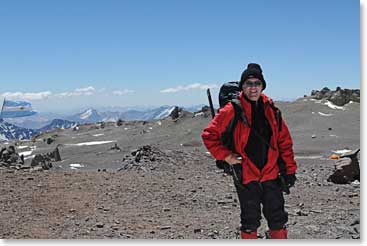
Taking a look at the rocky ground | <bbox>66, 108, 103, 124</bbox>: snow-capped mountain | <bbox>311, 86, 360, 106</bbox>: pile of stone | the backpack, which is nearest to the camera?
the backpack

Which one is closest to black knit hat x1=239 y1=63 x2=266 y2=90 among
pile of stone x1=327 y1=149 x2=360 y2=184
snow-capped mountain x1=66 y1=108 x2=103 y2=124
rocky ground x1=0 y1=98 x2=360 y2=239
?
rocky ground x1=0 y1=98 x2=360 y2=239

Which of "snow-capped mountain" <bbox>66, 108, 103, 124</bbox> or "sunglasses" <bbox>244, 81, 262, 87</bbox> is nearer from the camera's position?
"sunglasses" <bbox>244, 81, 262, 87</bbox>

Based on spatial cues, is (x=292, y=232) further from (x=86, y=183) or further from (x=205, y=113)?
(x=205, y=113)

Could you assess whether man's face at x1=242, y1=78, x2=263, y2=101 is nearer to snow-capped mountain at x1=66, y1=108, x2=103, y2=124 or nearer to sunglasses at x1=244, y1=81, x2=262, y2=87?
sunglasses at x1=244, y1=81, x2=262, y2=87

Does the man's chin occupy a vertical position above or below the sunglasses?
below

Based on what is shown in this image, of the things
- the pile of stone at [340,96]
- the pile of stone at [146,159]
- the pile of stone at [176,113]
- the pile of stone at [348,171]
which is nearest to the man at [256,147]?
the pile of stone at [348,171]

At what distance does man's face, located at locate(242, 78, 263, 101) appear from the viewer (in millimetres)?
3188

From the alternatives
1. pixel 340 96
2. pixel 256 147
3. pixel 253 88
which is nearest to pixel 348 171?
pixel 256 147

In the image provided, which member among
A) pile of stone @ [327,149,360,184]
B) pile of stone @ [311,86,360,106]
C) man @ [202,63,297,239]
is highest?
man @ [202,63,297,239]

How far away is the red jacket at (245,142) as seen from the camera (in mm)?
3193

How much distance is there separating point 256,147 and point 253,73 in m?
0.48

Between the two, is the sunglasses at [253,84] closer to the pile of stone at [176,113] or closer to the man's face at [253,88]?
the man's face at [253,88]

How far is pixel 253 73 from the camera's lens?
319cm

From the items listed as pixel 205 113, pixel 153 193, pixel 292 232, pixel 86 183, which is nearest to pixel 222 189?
pixel 153 193
